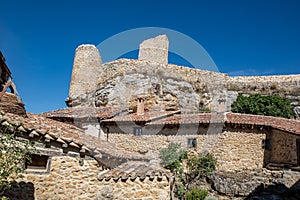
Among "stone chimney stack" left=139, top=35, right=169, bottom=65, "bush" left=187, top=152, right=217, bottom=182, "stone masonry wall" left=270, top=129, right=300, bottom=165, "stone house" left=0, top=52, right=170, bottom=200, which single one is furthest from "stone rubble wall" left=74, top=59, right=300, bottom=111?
"stone house" left=0, top=52, right=170, bottom=200

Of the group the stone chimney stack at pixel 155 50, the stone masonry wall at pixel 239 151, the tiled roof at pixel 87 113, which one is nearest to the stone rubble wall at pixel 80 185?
the stone masonry wall at pixel 239 151

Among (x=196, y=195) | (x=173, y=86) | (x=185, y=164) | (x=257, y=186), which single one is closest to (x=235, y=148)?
(x=185, y=164)

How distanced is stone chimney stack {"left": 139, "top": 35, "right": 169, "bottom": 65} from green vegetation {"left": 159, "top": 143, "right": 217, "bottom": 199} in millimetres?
17427

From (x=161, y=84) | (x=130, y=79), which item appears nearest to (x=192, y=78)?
(x=161, y=84)

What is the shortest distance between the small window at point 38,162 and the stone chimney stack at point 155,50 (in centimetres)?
2779

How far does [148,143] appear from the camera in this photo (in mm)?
20328

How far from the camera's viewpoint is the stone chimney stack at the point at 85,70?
3247 centimetres

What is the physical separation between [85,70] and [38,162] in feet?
87.3

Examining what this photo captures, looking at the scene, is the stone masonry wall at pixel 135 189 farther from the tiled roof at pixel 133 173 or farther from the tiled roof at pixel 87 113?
the tiled roof at pixel 87 113

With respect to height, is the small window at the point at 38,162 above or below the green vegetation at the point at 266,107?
below

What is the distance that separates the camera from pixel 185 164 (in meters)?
18.8

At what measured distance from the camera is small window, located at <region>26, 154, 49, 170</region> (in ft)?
24.3

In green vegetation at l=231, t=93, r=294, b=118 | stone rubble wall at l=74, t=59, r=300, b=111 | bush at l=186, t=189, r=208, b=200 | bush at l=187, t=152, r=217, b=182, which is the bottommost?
bush at l=186, t=189, r=208, b=200

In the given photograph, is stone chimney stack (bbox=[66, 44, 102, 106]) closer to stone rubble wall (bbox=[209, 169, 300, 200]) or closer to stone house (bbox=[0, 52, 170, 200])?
stone rubble wall (bbox=[209, 169, 300, 200])
